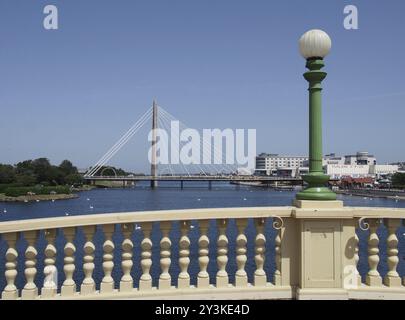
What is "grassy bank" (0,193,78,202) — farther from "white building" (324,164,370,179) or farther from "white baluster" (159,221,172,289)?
"white baluster" (159,221,172,289)

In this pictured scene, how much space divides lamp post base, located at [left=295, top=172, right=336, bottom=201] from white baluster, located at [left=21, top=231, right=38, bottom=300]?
2644mm

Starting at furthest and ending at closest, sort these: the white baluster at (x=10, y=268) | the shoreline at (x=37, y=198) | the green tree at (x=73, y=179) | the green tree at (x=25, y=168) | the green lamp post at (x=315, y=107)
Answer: the green tree at (x=73, y=179) → the green tree at (x=25, y=168) → the shoreline at (x=37, y=198) → the green lamp post at (x=315, y=107) → the white baluster at (x=10, y=268)

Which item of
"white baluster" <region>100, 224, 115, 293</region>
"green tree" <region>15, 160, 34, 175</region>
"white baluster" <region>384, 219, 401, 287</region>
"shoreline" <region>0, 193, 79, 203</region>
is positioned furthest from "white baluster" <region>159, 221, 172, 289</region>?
"green tree" <region>15, 160, 34, 175</region>

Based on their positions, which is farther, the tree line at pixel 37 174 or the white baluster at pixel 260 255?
the tree line at pixel 37 174

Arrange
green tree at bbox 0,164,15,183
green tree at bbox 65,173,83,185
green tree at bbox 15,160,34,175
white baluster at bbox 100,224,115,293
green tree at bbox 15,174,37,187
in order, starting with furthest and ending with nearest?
green tree at bbox 65,173,83,185 < green tree at bbox 15,160,34,175 < green tree at bbox 15,174,37,187 < green tree at bbox 0,164,15,183 < white baluster at bbox 100,224,115,293

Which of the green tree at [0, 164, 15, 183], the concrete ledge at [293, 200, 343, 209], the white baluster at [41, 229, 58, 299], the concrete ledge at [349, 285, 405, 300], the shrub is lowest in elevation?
the shrub

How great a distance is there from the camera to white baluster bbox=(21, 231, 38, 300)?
366cm

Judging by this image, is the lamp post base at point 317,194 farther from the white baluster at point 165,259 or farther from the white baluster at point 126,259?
the white baluster at point 126,259

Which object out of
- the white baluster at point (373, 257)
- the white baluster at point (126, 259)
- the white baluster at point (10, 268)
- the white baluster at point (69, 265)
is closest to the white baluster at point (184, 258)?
the white baluster at point (126, 259)

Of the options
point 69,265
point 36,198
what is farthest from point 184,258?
point 36,198

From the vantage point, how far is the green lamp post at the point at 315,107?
13.8 ft

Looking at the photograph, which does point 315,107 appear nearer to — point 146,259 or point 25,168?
point 146,259

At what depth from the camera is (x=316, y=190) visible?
4.19 meters
